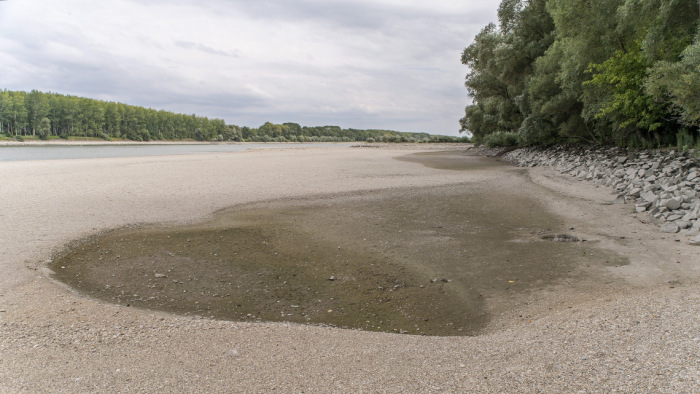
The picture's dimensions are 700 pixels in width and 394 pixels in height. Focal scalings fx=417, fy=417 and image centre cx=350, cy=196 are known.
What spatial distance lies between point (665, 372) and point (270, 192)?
44.6 ft

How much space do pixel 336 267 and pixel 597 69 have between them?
17273mm

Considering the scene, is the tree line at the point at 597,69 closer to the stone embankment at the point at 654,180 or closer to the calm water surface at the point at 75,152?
the stone embankment at the point at 654,180

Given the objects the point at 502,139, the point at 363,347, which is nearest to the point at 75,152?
the point at 502,139

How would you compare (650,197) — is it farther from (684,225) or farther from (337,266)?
(337,266)

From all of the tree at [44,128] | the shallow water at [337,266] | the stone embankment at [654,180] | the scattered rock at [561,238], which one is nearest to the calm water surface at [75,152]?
the tree at [44,128]

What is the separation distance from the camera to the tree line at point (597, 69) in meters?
13.2

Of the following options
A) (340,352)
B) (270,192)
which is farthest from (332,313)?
(270,192)

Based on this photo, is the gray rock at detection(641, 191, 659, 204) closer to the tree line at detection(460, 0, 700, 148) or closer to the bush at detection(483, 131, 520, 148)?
the tree line at detection(460, 0, 700, 148)

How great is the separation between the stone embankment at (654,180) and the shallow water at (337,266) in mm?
2520

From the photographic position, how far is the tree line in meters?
13.2

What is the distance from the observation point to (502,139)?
45.2 meters

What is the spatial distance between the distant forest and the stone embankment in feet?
265

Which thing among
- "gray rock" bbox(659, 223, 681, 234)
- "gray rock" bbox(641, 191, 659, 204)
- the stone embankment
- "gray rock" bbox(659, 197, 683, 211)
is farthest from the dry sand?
"gray rock" bbox(641, 191, 659, 204)

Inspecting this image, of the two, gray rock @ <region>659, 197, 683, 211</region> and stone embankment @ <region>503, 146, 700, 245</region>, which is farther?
gray rock @ <region>659, 197, 683, 211</region>
